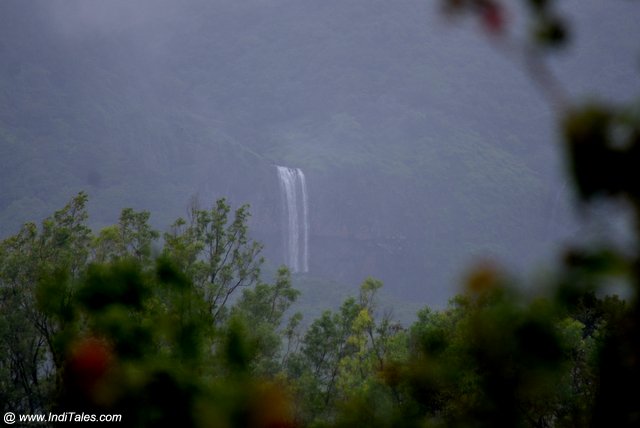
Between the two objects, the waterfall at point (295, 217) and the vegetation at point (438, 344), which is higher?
the waterfall at point (295, 217)

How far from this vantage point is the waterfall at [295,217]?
57188 millimetres

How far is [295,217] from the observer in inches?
2275

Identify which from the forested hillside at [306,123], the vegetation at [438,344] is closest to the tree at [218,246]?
the vegetation at [438,344]

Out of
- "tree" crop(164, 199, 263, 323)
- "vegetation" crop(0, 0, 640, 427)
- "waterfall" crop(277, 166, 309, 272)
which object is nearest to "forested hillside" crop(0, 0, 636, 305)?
"waterfall" crop(277, 166, 309, 272)

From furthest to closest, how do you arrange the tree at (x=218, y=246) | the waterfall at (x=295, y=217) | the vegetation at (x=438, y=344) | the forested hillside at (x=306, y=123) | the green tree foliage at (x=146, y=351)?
the waterfall at (x=295, y=217) → the forested hillside at (x=306, y=123) → the tree at (x=218, y=246) → the green tree foliage at (x=146, y=351) → the vegetation at (x=438, y=344)

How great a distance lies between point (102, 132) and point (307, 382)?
50338 mm

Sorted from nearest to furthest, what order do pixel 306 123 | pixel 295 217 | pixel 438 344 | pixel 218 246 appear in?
pixel 438 344, pixel 218 246, pixel 295 217, pixel 306 123

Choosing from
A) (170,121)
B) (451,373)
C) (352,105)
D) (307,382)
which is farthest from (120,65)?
(451,373)

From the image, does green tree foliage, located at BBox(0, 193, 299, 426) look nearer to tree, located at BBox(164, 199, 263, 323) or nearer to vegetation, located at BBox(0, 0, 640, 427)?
vegetation, located at BBox(0, 0, 640, 427)

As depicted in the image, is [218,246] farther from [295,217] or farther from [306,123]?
[306,123]

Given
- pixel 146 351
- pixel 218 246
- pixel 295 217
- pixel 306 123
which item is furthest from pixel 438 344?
pixel 306 123

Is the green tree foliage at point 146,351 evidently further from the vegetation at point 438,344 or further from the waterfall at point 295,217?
the waterfall at point 295,217

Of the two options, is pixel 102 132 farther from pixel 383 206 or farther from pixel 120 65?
pixel 383 206

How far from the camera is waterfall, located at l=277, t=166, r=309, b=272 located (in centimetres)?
5719
